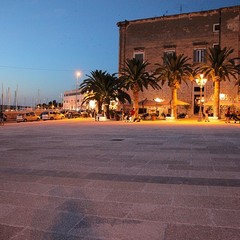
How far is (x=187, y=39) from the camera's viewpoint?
49.3 meters

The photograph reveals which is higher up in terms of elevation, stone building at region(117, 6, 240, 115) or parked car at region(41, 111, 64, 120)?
stone building at region(117, 6, 240, 115)

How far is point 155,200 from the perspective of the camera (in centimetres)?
515

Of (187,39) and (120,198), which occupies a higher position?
(187,39)

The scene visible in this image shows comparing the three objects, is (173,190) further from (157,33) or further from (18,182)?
(157,33)

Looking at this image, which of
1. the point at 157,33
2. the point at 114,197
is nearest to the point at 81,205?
the point at 114,197

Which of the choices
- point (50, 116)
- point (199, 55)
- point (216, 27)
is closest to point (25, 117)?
point (50, 116)

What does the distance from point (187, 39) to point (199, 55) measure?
311cm

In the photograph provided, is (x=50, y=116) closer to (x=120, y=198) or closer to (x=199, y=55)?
(x=199, y=55)

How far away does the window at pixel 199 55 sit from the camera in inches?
1896

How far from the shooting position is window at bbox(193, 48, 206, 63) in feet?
158

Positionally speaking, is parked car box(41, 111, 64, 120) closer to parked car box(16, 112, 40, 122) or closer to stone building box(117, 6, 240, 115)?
parked car box(16, 112, 40, 122)

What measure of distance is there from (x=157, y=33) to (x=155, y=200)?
48.7 m

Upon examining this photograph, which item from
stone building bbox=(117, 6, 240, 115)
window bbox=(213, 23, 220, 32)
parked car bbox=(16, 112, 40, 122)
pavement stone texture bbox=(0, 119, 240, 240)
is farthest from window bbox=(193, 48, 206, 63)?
pavement stone texture bbox=(0, 119, 240, 240)

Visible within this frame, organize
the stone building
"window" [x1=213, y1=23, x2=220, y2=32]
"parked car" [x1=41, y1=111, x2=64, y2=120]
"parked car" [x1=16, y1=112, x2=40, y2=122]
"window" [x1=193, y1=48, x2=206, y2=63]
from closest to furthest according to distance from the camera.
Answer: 1. "parked car" [x1=16, y1=112, x2=40, y2=122]
2. the stone building
3. "window" [x1=213, y1=23, x2=220, y2=32]
4. "window" [x1=193, y1=48, x2=206, y2=63]
5. "parked car" [x1=41, y1=111, x2=64, y2=120]
